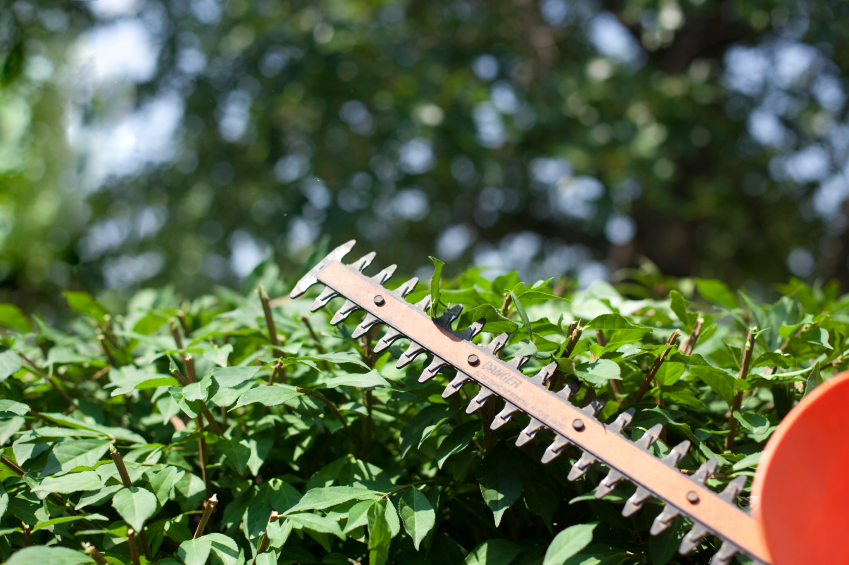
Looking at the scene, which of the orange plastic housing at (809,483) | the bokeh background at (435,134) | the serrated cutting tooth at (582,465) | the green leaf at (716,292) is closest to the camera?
the orange plastic housing at (809,483)

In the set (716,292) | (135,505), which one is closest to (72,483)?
(135,505)

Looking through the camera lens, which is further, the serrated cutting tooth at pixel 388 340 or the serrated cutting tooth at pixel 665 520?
the serrated cutting tooth at pixel 388 340

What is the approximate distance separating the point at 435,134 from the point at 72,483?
5337 mm

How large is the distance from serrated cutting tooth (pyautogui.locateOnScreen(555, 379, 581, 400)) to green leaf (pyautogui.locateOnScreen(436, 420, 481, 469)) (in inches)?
6.0

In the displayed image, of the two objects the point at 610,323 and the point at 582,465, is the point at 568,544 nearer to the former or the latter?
the point at 582,465

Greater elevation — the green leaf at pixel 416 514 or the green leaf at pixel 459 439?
the green leaf at pixel 459 439

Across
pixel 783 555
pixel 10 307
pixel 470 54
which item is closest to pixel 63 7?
pixel 470 54

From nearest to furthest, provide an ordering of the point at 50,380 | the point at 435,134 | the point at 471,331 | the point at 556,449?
the point at 556,449
the point at 471,331
the point at 50,380
the point at 435,134

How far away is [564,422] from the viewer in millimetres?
799

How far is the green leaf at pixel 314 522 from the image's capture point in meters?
0.81

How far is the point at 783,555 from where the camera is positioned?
0.69m

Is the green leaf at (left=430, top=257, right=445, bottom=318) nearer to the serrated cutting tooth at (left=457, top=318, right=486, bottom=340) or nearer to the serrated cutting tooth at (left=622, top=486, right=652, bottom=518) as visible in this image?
the serrated cutting tooth at (left=457, top=318, right=486, bottom=340)

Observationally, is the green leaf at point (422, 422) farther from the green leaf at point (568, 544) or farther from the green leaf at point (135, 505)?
the green leaf at point (135, 505)

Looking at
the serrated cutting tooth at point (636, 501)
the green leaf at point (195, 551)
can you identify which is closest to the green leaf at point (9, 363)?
the green leaf at point (195, 551)
